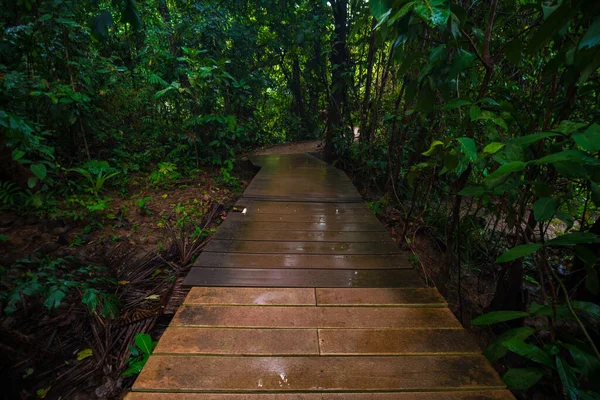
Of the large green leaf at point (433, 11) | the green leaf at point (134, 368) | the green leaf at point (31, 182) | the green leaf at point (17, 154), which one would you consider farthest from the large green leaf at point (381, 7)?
the green leaf at point (31, 182)

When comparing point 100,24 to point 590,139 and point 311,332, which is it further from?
point 590,139

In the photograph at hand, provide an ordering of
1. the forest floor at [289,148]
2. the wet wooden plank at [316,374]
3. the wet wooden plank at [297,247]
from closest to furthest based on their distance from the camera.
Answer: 1. the wet wooden plank at [316,374]
2. the wet wooden plank at [297,247]
3. the forest floor at [289,148]

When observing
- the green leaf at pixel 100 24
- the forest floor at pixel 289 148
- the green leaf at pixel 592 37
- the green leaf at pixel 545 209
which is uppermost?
the green leaf at pixel 100 24

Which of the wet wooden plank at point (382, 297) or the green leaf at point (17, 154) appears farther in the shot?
the green leaf at point (17, 154)

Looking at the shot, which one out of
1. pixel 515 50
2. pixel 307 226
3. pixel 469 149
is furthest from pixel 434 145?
pixel 307 226

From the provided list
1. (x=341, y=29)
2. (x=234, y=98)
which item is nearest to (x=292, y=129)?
(x=234, y=98)

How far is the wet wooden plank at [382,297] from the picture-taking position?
166cm

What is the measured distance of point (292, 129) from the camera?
10.2 m

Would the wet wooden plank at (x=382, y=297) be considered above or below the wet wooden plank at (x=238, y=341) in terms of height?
below

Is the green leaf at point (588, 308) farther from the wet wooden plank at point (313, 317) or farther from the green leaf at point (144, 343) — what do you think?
the green leaf at point (144, 343)

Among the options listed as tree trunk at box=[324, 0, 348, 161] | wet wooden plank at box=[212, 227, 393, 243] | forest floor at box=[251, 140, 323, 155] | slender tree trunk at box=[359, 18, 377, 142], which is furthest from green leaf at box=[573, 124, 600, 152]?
forest floor at box=[251, 140, 323, 155]

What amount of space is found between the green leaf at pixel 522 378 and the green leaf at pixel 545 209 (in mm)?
528

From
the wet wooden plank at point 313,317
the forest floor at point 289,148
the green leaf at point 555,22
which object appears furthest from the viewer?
the forest floor at point 289,148

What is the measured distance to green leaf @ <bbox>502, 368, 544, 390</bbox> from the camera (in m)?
0.96
